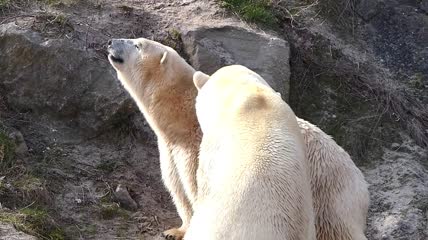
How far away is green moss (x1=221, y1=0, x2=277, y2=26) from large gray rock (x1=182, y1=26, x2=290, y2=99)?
380mm

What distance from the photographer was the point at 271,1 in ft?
32.9

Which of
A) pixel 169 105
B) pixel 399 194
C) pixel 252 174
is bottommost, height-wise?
pixel 399 194

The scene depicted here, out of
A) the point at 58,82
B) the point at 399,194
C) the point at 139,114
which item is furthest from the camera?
the point at 139,114

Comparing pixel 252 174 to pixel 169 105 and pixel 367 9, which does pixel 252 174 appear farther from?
pixel 367 9

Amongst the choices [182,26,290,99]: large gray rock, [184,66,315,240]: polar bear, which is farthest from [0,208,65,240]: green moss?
[182,26,290,99]: large gray rock

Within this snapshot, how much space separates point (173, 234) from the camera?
7520 millimetres

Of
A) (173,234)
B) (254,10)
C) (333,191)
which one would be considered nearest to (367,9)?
(254,10)

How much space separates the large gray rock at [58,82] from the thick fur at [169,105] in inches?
→ 35.7

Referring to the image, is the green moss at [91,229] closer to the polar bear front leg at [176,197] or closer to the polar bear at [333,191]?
the polar bear front leg at [176,197]

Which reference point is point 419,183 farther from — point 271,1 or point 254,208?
point 254,208

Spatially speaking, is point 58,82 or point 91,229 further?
point 58,82

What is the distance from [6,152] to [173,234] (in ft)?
5.75

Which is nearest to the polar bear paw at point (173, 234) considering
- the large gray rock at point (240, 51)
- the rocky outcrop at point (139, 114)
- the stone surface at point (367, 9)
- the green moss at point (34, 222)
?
the rocky outcrop at point (139, 114)

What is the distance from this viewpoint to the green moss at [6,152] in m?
7.62
